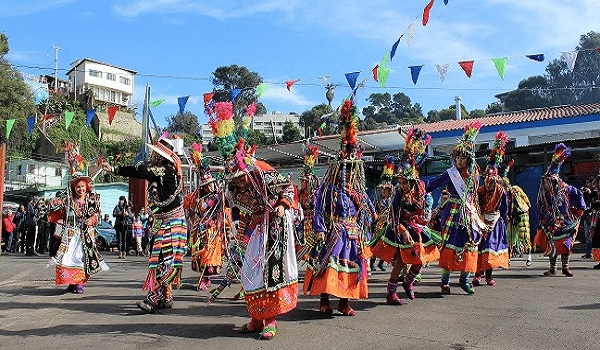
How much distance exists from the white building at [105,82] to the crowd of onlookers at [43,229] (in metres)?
45.3

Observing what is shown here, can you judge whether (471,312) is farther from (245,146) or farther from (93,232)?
(93,232)

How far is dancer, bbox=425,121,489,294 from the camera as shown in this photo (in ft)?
24.4

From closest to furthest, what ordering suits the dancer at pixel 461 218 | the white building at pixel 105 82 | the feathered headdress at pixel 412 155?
the feathered headdress at pixel 412 155
the dancer at pixel 461 218
the white building at pixel 105 82

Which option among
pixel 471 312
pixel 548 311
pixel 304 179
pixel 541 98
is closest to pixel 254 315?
pixel 471 312

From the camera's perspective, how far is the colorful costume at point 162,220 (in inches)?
249

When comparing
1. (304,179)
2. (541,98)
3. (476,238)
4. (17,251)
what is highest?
(541,98)

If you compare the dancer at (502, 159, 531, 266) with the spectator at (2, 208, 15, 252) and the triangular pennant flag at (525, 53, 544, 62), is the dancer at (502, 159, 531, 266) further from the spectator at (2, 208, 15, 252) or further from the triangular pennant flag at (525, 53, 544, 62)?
the spectator at (2, 208, 15, 252)

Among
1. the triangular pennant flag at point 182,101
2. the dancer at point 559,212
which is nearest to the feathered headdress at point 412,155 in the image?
the dancer at point 559,212

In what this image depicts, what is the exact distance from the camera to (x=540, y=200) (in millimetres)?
10047

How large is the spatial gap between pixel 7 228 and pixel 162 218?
16.1 metres

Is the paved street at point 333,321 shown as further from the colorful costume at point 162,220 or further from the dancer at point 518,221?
the dancer at point 518,221

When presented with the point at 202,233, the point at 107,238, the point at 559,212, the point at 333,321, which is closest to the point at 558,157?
the point at 559,212

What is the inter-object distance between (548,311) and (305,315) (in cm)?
275

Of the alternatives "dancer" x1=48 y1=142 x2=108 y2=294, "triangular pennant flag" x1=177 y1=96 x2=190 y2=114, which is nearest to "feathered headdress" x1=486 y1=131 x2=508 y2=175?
"dancer" x1=48 y1=142 x2=108 y2=294
